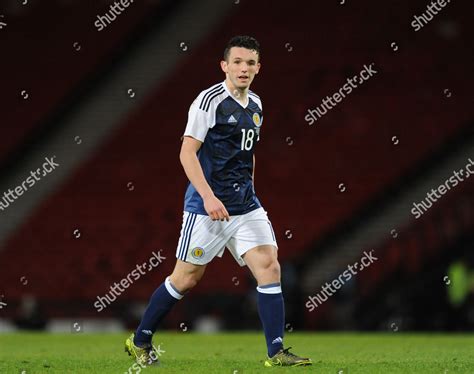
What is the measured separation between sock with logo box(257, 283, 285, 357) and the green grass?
6.8 inches

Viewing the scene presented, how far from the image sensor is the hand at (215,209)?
18.4ft

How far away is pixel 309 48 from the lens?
16.4 meters

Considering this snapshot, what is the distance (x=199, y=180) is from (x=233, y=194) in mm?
334

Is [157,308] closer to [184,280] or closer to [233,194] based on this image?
[184,280]

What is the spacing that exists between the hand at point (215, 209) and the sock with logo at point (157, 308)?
756 mm

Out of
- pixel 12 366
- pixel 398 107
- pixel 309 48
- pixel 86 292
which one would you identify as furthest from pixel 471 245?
pixel 12 366

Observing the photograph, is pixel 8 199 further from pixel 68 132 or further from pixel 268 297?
pixel 268 297

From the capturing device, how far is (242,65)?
5883 millimetres

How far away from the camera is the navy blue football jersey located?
5.96m

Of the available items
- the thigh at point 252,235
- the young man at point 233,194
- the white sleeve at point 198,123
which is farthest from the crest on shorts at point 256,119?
the thigh at point 252,235

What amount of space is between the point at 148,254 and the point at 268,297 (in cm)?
965

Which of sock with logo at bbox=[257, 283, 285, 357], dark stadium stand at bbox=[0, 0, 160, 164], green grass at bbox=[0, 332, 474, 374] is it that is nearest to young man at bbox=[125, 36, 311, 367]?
sock with logo at bbox=[257, 283, 285, 357]

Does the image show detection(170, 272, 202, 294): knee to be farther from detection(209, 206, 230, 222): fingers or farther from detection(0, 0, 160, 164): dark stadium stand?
detection(0, 0, 160, 164): dark stadium stand

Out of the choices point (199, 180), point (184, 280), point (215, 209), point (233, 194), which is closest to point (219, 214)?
point (215, 209)
